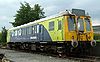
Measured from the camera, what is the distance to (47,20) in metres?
22.2

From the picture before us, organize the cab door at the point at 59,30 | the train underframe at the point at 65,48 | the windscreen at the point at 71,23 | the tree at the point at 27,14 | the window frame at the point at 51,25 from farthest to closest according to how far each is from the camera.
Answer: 1. the tree at the point at 27,14
2. the window frame at the point at 51,25
3. the train underframe at the point at 65,48
4. the cab door at the point at 59,30
5. the windscreen at the point at 71,23

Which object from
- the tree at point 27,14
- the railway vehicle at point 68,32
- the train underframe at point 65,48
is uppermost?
the tree at point 27,14

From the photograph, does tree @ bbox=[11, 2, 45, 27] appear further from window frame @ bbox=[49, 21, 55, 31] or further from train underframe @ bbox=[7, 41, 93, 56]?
window frame @ bbox=[49, 21, 55, 31]

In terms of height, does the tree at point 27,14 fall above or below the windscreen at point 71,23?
above

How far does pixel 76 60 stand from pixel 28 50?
477 inches

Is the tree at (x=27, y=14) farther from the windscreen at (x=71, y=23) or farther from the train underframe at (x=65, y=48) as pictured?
the windscreen at (x=71, y=23)

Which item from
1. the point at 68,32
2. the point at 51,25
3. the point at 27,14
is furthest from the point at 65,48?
the point at 27,14

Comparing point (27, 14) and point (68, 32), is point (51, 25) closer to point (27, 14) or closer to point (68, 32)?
point (68, 32)

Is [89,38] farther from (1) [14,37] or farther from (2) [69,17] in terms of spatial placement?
(1) [14,37]

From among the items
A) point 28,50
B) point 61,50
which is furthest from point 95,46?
point 28,50

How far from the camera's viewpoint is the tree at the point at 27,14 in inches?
1882

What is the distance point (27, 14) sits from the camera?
1934 inches

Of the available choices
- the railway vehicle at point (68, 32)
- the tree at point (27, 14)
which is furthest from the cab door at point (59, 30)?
the tree at point (27, 14)

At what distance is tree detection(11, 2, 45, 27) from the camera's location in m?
47.8
